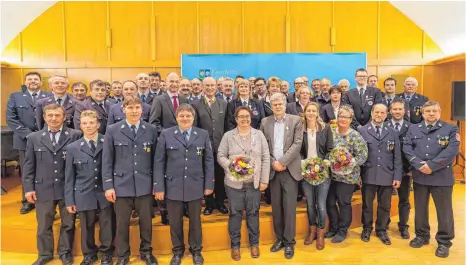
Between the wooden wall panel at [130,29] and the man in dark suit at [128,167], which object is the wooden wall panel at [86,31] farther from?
the man in dark suit at [128,167]

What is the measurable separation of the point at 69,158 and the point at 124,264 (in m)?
1.16

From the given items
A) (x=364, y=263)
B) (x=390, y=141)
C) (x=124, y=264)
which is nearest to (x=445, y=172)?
(x=390, y=141)

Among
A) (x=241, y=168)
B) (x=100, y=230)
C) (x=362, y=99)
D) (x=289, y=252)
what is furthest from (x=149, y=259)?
(x=362, y=99)

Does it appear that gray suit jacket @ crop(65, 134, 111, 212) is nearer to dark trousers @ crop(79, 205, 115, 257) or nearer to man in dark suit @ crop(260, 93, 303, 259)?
dark trousers @ crop(79, 205, 115, 257)

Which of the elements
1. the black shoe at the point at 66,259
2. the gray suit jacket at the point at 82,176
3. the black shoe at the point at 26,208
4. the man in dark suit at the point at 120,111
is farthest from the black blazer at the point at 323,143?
the black shoe at the point at 26,208

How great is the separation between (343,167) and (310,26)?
4.67m

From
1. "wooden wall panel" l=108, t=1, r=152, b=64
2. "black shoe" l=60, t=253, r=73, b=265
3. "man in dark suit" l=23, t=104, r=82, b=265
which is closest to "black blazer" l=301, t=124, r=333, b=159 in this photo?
"man in dark suit" l=23, t=104, r=82, b=265

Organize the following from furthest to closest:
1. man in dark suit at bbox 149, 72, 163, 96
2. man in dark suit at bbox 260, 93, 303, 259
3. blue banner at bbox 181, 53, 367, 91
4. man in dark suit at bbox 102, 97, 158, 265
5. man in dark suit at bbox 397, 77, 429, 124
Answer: blue banner at bbox 181, 53, 367, 91, man in dark suit at bbox 397, 77, 429, 124, man in dark suit at bbox 149, 72, 163, 96, man in dark suit at bbox 260, 93, 303, 259, man in dark suit at bbox 102, 97, 158, 265

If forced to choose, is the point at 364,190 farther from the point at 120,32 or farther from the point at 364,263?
the point at 120,32

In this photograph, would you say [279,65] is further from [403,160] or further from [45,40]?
[45,40]

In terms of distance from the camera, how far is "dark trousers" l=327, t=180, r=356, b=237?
3676mm

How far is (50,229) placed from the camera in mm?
3309

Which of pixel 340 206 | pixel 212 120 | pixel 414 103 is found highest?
pixel 414 103

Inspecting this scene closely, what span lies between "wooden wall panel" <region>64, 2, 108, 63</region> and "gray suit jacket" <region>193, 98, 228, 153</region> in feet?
14.6
